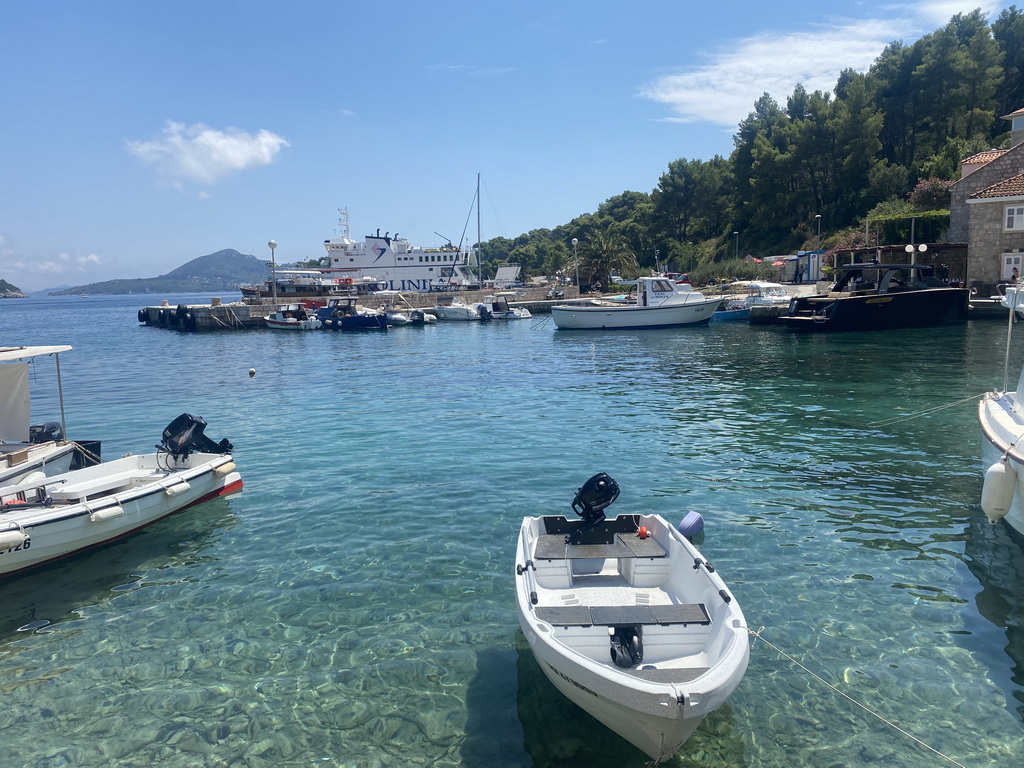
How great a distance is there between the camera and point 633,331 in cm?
4491

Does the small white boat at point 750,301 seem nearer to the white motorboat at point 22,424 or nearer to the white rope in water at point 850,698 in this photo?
the white rope in water at point 850,698

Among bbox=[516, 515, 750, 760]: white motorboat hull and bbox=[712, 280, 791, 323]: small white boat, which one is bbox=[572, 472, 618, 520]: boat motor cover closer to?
bbox=[516, 515, 750, 760]: white motorboat hull

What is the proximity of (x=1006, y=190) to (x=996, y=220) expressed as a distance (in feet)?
5.42

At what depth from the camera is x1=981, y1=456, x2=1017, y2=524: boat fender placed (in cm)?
828

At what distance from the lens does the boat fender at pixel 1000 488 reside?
8.28 meters

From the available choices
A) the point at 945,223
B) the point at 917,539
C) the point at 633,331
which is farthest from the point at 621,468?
the point at 945,223

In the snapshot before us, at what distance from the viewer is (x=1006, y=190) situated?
123 ft

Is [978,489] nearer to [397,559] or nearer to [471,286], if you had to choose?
[397,559]

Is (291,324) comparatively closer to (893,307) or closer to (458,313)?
(458,313)

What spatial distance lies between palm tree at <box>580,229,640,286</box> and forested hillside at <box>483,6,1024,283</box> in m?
0.14

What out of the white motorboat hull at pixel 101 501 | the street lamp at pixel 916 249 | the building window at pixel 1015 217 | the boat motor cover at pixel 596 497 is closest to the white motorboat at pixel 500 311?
the street lamp at pixel 916 249

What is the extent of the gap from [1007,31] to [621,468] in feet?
237

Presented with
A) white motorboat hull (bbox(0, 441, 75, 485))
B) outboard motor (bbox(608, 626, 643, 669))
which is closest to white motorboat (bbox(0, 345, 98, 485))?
white motorboat hull (bbox(0, 441, 75, 485))

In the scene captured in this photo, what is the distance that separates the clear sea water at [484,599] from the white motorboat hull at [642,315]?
2617 centimetres
